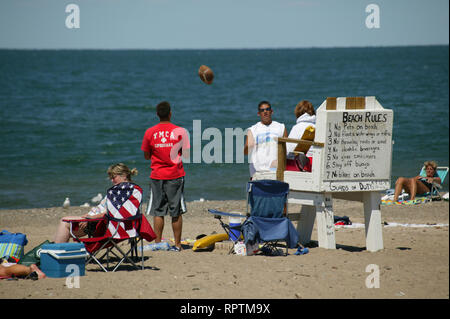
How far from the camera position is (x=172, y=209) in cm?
820

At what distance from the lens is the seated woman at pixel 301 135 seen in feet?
26.9

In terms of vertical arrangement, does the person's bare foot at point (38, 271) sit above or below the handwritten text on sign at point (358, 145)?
below

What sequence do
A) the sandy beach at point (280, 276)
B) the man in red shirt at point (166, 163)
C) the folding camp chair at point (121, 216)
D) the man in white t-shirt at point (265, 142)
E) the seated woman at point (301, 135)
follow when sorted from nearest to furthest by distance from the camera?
the sandy beach at point (280, 276) < the folding camp chair at point (121, 216) < the man in red shirt at point (166, 163) < the seated woman at point (301, 135) < the man in white t-shirt at point (265, 142)

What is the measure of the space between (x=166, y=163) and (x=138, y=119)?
94.5 ft

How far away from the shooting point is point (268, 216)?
309 inches

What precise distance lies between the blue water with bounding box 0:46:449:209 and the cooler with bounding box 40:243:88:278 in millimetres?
9019

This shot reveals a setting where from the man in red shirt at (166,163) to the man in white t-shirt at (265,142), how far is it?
855 mm

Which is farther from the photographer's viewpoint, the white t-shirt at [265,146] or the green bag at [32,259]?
the white t-shirt at [265,146]

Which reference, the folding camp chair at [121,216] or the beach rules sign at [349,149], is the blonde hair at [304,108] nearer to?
the beach rules sign at [349,149]

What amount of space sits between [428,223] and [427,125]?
2435 centimetres

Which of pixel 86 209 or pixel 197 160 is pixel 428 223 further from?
pixel 197 160

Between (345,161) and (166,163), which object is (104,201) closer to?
(166,163)

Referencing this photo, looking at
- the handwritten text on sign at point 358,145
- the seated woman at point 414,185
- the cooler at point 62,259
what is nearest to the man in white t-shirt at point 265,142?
the handwritten text on sign at point 358,145

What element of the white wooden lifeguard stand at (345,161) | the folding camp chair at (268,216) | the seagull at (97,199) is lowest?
the seagull at (97,199)
